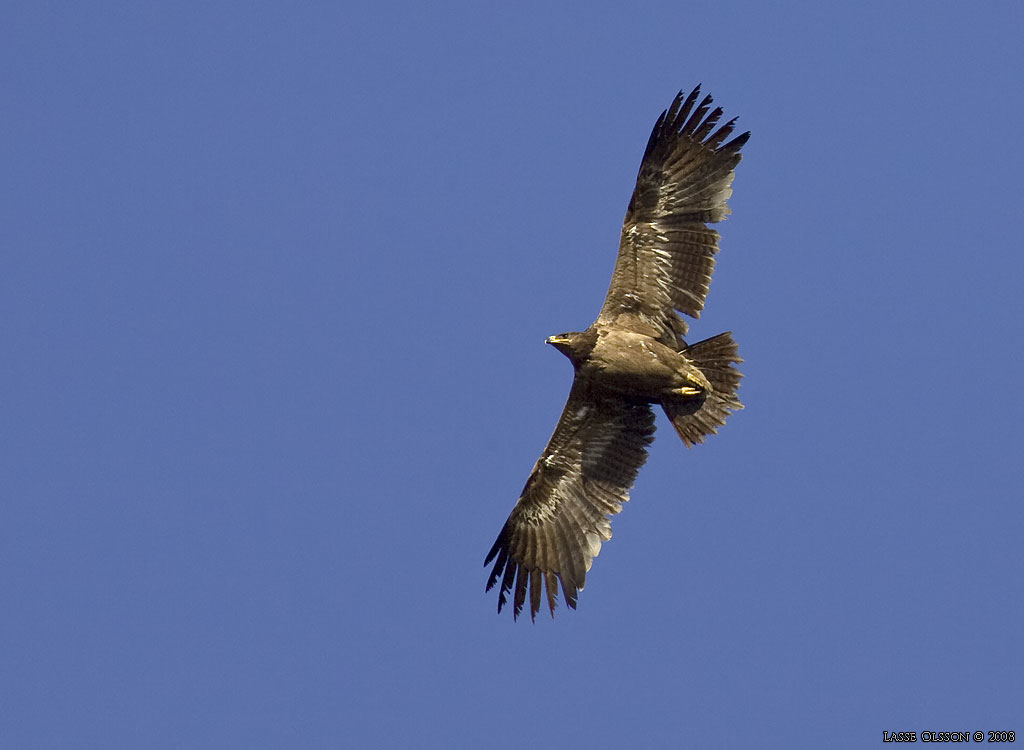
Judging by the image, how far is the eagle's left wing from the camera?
14086 millimetres

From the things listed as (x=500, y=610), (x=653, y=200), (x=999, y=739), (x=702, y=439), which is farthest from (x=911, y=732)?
(x=653, y=200)

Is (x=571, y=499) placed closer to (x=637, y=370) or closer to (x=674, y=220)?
(x=637, y=370)

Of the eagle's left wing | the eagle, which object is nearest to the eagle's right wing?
the eagle

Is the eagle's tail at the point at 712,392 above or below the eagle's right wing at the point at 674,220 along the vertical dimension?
below

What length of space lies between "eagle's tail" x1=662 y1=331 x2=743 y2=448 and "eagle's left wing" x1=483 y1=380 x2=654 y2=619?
54 cm

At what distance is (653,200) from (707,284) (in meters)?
1.04

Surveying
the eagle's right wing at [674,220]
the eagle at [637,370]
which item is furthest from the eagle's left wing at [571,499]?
the eagle's right wing at [674,220]

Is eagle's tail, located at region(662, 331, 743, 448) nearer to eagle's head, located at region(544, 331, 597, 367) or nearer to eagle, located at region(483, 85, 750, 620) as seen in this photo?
eagle, located at region(483, 85, 750, 620)

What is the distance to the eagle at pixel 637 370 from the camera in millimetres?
13445

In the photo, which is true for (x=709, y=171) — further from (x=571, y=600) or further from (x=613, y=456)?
(x=571, y=600)

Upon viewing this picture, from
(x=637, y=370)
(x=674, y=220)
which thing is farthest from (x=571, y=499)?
(x=674, y=220)

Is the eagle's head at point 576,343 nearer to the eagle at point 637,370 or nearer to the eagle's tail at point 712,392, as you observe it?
the eagle at point 637,370

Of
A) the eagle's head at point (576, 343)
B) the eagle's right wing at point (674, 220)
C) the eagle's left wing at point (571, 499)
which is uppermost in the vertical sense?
the eagle's right wing at point (674, 220)

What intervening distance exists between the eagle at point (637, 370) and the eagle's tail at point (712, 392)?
10mm
